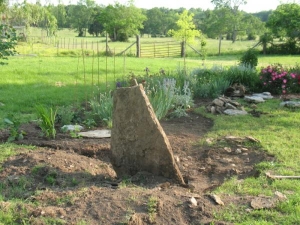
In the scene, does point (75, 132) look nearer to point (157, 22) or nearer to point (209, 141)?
point (209, 141)

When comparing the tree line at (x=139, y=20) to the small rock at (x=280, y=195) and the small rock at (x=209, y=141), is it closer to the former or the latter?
the small rock at (x=209, y=141)

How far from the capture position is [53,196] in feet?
11.5

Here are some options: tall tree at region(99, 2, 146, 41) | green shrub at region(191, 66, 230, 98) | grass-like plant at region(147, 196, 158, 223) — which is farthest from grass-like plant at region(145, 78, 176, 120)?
tall tree at region(99, 2, 146, 41)

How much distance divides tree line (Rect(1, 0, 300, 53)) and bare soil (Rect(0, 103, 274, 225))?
14.5 m

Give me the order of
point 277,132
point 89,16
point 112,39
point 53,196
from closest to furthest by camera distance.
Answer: point 53,196
point 277,132
point 112,39
point 89,16

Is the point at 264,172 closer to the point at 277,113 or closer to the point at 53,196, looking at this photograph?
the point at 53,196

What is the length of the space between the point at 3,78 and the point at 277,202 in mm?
9885

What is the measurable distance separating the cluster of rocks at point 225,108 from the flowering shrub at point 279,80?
9.27ft

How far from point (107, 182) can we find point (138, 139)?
577mm

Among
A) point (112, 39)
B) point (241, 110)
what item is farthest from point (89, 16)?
point (241, 110)

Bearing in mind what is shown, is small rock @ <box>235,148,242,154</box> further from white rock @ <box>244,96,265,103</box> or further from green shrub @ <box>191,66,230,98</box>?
green shrub @ <box>191,66,230,98</box>

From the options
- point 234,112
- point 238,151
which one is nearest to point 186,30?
point 234,112

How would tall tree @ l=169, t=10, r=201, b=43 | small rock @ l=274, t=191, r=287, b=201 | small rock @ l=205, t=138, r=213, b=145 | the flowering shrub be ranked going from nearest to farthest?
small rock @ l=274, t=191, r=287, b=201 < small rock @ l=205, t=138, r=213, b=145 < the flowering shrub < tall tree @ l=169, t=10, r=201, b=43

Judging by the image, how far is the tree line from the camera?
25.8m
